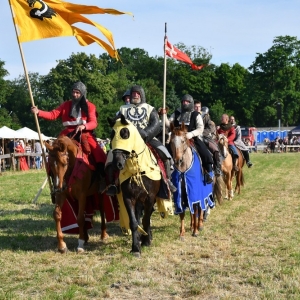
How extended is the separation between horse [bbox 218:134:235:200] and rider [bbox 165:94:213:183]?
14.1 feet

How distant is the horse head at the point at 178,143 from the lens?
9586 mm

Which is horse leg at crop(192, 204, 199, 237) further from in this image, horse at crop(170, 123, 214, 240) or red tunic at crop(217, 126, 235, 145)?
red tunic at crop(217, 126, 235, 145)

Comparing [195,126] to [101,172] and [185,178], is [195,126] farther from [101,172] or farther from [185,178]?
[101,172]

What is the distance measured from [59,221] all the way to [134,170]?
152cm

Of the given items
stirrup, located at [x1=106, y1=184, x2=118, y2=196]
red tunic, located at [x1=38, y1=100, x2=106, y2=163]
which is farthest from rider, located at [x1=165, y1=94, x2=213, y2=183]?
stirrup, located at [x1=106, y1=184, x2=118, y2=196]

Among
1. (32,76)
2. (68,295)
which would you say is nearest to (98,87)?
(32,76)

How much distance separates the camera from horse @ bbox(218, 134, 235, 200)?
15383 mm

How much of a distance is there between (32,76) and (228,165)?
66579mm

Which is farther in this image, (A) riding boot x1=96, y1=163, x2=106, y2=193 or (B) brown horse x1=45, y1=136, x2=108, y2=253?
(A) riding boot x1=96, y1=163, x2=106, y2=193

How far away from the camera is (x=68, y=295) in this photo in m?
6.11

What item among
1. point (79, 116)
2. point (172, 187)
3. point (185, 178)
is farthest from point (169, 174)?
point (79, 116)

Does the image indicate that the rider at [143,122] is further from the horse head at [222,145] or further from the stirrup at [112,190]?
the horse head at [222,145]

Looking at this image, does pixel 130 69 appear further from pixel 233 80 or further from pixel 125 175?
pixel 125 175

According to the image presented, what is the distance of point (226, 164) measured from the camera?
15711mm
